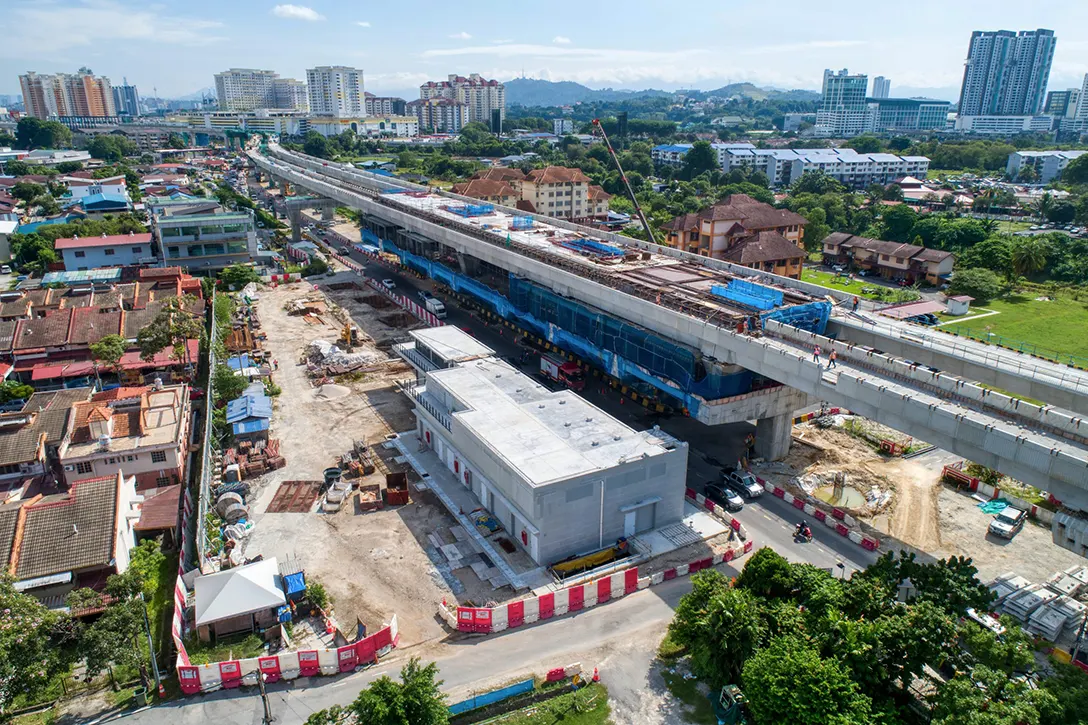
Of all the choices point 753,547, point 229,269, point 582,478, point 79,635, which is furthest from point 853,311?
point 229,269

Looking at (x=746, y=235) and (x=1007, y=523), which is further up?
(x=746, y=235)

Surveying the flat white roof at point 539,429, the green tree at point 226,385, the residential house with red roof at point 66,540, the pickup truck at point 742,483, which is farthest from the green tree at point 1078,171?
the residential house with red roof at point 66,540

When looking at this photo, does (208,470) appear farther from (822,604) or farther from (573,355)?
(822,604)

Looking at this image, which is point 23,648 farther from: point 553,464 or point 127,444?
point 553,464

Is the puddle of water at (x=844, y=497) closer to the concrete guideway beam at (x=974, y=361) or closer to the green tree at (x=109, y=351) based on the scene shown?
the concrete guideway beam at (x=974, y=361)

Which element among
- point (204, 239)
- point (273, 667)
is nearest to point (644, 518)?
point (273, 667)

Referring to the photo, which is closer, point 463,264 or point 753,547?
point 753,547

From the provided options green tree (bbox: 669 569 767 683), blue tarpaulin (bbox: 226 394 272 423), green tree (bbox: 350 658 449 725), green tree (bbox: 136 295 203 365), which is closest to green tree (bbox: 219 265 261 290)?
green tree (bbox: 136 295 203 365)
